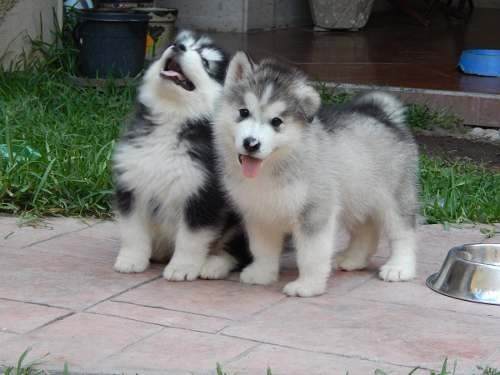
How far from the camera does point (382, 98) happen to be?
4816 millimetres

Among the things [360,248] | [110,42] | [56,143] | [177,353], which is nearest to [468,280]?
[360,248]

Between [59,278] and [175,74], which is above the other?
[175,74]

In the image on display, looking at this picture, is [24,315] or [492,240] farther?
[492,240]

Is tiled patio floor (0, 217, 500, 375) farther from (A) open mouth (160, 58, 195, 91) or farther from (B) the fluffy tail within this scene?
(A) open mouth (160, 58, 195, 91)

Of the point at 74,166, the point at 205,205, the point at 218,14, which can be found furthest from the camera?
the point at 218,14

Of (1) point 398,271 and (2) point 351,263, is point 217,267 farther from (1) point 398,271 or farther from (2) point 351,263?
(1) point 398,271

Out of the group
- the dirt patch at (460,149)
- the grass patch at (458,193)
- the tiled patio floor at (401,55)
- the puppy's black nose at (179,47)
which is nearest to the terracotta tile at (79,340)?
the puppy's black nose at (179,47)

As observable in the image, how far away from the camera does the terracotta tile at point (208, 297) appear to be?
4.11m

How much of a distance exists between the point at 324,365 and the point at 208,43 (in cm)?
167

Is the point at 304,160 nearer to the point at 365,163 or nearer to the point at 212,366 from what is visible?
the point at 365,163

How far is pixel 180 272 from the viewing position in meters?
4.50

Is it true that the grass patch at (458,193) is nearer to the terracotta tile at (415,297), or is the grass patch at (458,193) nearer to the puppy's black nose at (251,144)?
the terracotta tile at (415,297)

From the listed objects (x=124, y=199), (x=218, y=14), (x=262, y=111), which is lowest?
(x=124, y=199)

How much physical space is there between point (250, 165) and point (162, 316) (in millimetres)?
698
